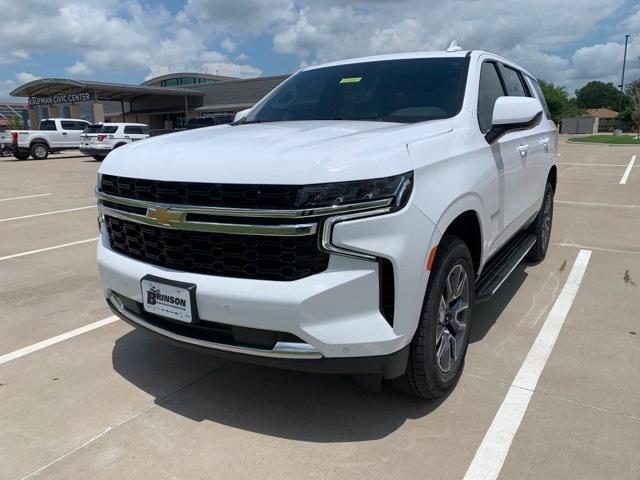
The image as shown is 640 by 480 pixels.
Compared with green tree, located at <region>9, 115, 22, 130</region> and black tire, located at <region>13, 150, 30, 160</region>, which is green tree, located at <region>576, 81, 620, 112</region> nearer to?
green tree, located at <region>9, 115, 22, 130</region>

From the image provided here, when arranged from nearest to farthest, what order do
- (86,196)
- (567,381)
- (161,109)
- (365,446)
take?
(365,446) < (567,381) < (86,196) < (161,109)

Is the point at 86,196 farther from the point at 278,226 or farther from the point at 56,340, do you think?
the point at 278,226

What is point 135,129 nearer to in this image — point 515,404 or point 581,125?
point 515,404

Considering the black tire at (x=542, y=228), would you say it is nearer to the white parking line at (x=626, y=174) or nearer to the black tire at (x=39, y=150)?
the white parking line at (x=626, y=174)

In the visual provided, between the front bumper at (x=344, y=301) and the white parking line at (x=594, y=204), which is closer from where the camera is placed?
the front bumper at (x=344, y=301)

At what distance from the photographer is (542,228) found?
5.54m

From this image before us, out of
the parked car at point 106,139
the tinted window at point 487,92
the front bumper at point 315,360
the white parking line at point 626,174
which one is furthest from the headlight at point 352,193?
the parked car at point 106,139

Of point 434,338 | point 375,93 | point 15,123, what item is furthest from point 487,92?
point 15,123

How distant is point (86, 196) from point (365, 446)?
35.9 feet

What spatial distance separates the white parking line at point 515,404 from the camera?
242 centimetres

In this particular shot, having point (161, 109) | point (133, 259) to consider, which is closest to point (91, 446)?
point (133, 259)

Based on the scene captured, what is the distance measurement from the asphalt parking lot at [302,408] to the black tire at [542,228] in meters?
0.76

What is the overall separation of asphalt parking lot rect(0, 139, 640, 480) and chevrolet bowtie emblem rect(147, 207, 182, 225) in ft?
3.54

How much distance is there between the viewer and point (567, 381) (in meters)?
3.16
